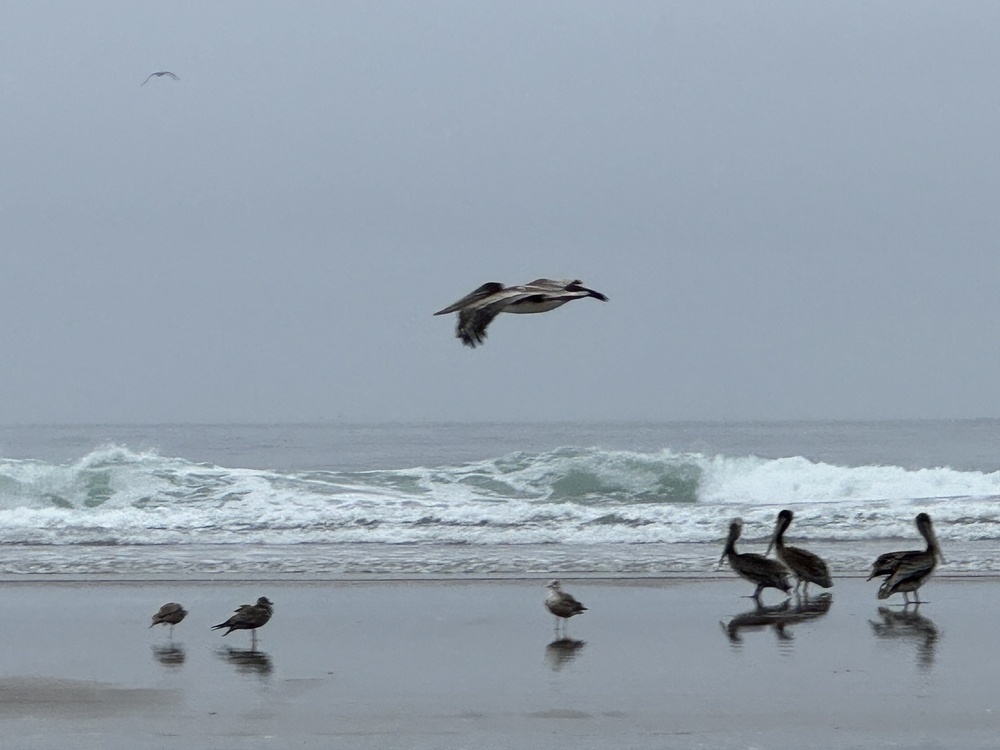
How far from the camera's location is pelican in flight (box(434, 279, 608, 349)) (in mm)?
6023

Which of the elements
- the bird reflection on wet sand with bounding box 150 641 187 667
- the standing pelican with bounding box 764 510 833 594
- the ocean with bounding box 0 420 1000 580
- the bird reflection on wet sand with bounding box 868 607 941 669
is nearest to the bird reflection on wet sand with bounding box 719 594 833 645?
the standing pelican with bounding box 764 510 833 594

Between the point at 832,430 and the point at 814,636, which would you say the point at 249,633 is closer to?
the point at 814,636

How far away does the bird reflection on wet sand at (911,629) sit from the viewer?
862 centimetres

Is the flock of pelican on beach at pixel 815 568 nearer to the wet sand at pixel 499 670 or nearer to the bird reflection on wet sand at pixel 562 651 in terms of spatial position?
the wet sand at pixel 499 670

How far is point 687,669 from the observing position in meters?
8.13

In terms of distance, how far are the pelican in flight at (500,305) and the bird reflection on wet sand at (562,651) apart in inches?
116

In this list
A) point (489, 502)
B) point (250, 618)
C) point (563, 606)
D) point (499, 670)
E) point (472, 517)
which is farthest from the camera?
point (489, 502)

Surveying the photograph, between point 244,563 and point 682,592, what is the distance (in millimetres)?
4976

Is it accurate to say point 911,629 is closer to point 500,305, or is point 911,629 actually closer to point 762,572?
point 762,572

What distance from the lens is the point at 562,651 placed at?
8789mm

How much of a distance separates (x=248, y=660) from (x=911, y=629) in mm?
4738

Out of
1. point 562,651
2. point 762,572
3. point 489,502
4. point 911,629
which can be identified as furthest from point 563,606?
point 489,502

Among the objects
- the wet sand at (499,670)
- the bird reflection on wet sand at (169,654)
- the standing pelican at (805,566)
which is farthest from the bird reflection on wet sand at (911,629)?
the bird reflection on wet sand at (169,654)

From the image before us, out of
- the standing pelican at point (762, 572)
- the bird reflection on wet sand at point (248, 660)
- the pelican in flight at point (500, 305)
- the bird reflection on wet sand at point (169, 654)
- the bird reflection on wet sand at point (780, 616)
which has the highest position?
the pelican in flight at point (500, 305)
